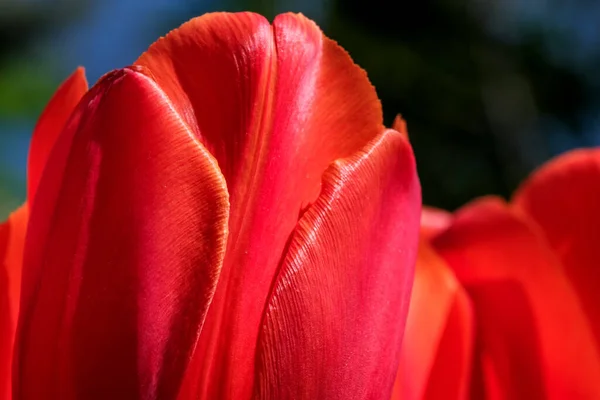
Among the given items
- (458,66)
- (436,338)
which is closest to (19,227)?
(436,338)

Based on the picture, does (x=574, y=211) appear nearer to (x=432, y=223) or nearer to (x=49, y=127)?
(x=432, y=223)

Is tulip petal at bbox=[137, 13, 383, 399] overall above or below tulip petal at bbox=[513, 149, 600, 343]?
above

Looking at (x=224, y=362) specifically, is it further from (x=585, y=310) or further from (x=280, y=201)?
(x=585, y=310)

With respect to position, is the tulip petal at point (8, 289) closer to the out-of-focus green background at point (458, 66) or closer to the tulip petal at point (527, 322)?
the tulip petal at point (527, 322)

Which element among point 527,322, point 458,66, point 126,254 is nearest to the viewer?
point 126,254

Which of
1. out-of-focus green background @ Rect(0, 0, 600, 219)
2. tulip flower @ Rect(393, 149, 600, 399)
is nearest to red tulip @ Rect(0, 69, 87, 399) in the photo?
tulip flower @ Rect(393, 149, 600, 399)

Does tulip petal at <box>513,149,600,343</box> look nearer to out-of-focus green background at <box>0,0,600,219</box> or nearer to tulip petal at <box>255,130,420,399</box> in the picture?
tulip petal at <box>255,130,420,399</box>

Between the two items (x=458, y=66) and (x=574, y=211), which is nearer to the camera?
(x=574, y=211)
